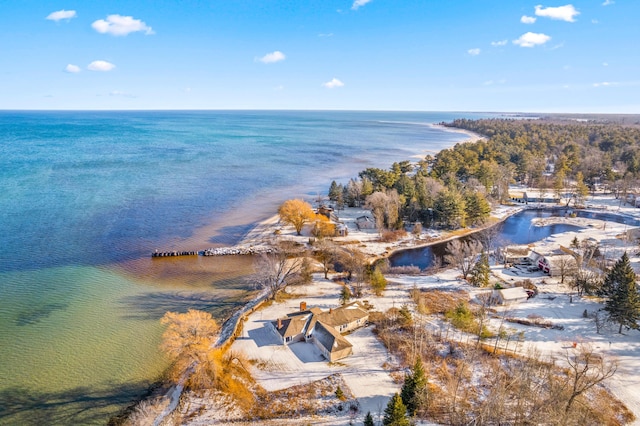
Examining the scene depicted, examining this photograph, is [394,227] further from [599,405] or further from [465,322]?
[599,405]

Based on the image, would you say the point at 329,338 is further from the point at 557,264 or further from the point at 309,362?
the point at 557,264

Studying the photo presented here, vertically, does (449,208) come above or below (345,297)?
above

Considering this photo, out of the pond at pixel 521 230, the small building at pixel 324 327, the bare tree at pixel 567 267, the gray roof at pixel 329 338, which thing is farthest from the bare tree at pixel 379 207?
the gray roof at pixel 329 338

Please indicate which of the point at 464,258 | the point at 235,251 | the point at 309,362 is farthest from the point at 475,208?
the point at 309,362

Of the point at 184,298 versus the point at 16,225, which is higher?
the point at 16,225

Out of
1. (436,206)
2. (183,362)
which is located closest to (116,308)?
(183,362)

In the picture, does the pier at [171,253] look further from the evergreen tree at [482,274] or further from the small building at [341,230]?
the evergreen tree at [482,274]
